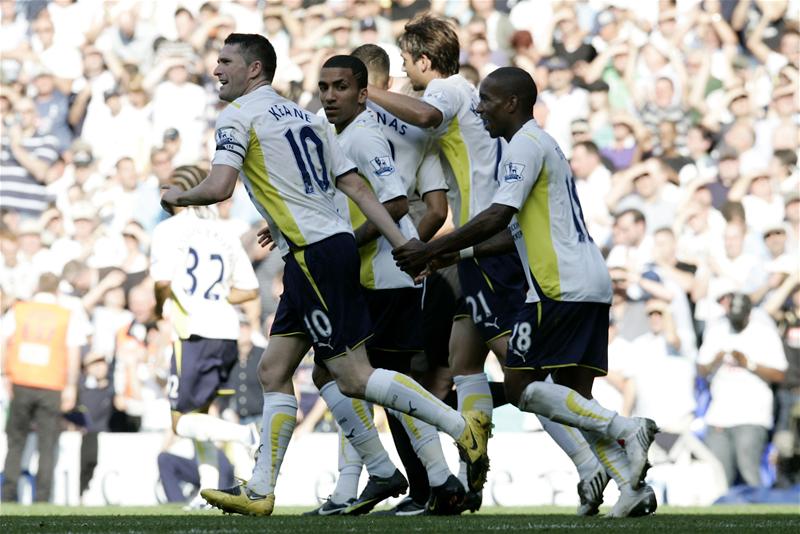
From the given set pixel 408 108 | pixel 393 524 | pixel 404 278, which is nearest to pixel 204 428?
pixel 404 278

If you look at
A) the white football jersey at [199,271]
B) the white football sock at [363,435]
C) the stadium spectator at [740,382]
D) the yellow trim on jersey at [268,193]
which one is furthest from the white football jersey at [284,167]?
the stadium spectator at [740,382]

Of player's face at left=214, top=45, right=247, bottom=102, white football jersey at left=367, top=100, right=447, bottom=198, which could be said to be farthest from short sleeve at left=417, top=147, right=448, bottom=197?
player's face at left=214, top=45, right=247, bottom=102

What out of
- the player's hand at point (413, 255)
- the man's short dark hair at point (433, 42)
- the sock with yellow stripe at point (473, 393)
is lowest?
the sock with yellow stripe at point (473, 393)

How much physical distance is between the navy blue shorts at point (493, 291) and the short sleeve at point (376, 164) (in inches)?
26.9

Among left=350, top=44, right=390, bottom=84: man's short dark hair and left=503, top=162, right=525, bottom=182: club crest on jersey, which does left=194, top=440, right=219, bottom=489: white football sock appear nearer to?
left=350, top=44, right=390, bottom=84: man's short dark hair

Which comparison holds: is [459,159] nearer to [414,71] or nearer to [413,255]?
[414,71]

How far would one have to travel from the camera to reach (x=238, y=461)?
11.8 meters

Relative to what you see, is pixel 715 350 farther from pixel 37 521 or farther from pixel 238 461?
pixel 37 521

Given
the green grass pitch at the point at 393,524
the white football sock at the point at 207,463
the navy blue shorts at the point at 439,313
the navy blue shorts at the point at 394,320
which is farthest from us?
the white football sock at the point at 207,463

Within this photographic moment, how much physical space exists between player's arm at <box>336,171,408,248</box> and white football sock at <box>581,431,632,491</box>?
1.35 m

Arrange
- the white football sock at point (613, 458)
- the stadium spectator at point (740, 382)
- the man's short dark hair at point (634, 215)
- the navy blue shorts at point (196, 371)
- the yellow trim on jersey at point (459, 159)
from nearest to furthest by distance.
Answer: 1. the white football sock at point (613, 458)
2. the yellow trim on jersey at point (459, 159)
3. the navy blue shorts at point (196, 371)
4. the stadium spectator at point (740, 382)
5. the man's short dark hair at point (634, 215)

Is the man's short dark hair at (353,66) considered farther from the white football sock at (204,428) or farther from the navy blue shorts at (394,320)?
the white football sock at (204,428)

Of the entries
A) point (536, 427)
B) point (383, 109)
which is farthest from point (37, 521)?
point (536, 427)

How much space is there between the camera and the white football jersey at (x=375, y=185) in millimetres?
8281
